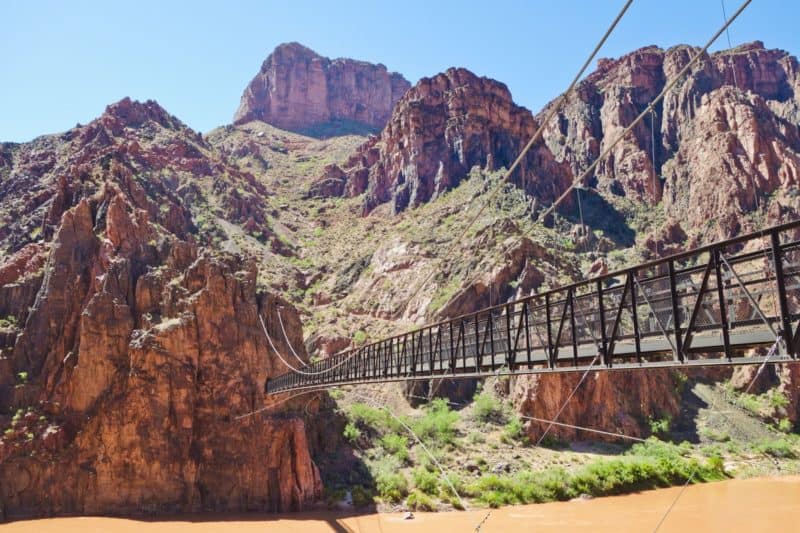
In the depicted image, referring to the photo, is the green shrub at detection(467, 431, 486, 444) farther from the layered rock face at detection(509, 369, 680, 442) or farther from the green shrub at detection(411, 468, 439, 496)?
the green shrub at detection(411, 468, 439, 496)

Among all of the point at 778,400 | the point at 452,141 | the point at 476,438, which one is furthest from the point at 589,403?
the point at 452,141

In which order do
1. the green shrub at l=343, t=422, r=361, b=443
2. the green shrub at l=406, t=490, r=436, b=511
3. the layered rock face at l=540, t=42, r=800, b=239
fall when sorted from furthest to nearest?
the layered rock face at l=540, t=42, r=800, b=239, the green shrub at l=343, t=422, r=361, b=443, the green shrub at l=406, t=490, r=436, b=511

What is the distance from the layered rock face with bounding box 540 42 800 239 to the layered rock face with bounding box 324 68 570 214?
11980mm

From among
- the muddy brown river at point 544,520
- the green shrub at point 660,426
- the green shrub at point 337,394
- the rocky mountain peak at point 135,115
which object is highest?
the rocky mountain peak at point 135,115

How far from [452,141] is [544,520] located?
167 feet

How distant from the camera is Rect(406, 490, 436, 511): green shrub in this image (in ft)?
82.3

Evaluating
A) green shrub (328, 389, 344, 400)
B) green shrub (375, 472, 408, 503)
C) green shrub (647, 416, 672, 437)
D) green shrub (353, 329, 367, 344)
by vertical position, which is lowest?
green shrub (375, 472, 408, 503)

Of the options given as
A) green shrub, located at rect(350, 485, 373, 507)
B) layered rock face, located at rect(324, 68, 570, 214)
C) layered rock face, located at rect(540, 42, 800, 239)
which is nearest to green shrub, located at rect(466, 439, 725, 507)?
green shrub, located at rect(350, 485, 373, 507)

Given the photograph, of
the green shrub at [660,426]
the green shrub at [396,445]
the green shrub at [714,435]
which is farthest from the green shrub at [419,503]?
the green shrub at [714,435]

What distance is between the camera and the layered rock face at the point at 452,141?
211 ft

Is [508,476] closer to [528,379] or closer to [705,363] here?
[528,379]

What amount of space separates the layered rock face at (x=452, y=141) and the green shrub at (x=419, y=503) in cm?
4119

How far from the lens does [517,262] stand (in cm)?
4294

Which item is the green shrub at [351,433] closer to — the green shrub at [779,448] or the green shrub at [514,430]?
the green shrub at [514,430]
